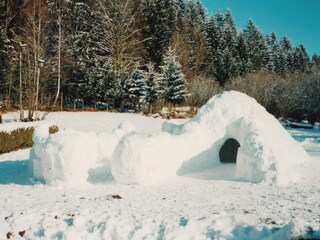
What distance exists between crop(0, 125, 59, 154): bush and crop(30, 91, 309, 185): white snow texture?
199 inches

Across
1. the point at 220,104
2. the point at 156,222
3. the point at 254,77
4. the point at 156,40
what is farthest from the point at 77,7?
the point at 156,222

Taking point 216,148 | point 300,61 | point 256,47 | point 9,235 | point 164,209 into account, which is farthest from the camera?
point 300,61

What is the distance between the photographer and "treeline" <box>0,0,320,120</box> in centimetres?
3030

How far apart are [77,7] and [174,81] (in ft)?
48.1

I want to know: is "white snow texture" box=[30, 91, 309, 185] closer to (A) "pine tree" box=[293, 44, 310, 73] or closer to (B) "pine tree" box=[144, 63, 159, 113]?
(B) "pine tree" box=[144, 63, 159, 113]

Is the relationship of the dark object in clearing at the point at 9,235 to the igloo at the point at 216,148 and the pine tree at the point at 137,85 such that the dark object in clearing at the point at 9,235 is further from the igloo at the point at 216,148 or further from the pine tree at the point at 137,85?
the pine tree at the point at 137,85

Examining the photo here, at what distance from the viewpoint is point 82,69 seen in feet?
112

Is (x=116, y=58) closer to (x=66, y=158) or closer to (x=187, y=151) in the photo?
(x=187, y=151)

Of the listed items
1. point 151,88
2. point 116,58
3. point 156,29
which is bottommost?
point 151,88

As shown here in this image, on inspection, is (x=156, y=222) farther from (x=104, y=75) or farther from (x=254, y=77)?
(x=254, y=77)

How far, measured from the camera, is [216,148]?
1098 cm

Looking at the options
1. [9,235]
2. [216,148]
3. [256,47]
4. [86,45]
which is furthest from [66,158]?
[256,47]

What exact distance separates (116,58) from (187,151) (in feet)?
92.1

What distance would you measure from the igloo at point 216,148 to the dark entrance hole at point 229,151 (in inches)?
1.3
